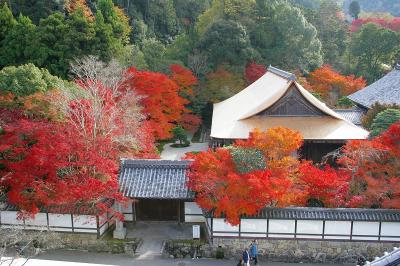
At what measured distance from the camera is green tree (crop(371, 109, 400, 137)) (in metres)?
21.6

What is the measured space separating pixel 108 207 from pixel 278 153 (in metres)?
7.53

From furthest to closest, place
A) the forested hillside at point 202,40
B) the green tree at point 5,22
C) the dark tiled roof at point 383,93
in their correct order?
1. the green tree at point 5,22
2. the forested hillside at point 202,40
3. the dark tiled roof at point 383,93

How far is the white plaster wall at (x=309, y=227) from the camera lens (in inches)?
628

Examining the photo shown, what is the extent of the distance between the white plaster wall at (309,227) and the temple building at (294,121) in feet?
27.1

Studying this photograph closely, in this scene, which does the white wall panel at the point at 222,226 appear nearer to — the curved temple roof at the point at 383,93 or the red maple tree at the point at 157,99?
the red maple tree at the point at 157,99

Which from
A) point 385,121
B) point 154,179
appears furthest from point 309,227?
point 385,121

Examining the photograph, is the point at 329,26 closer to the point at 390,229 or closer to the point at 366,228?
the point at 390,229

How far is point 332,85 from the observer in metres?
41.1

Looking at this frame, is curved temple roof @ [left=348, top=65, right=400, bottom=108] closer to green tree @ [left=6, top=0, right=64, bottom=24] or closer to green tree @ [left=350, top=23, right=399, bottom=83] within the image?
green tree @ [left=350, top=23, right=399, bottom=83]

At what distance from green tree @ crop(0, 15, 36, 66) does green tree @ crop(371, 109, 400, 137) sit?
2675 cm

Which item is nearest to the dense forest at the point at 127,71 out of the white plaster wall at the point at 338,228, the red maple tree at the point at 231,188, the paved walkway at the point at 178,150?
the paved walkway at the point at 178,150

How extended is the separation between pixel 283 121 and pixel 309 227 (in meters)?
10.3

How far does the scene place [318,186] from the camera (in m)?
16.7

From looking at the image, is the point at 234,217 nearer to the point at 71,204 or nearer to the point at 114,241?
the point at 114,241
